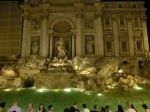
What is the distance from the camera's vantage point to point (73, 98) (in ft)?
58.9

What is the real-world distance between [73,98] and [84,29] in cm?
1539

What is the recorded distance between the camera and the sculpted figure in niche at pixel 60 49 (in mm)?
28611

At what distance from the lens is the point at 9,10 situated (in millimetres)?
35219

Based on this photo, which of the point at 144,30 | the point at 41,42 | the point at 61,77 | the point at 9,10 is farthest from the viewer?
the point at 9,10

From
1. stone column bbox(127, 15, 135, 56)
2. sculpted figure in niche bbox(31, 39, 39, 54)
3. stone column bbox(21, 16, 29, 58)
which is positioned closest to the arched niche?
sculpted figure in niche bbox(31, 39, 39, 54)

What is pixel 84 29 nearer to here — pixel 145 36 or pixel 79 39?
pixel 79 39

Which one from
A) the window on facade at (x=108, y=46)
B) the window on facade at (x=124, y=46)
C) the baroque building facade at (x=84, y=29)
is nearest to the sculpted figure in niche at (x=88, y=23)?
the baroque building facade at (x=84, y=29)

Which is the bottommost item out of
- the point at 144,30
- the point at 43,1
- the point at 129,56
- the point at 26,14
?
the point at 129,56

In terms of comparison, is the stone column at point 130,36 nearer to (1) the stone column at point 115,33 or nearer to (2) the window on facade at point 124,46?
(2) the window on facade at point 124,46

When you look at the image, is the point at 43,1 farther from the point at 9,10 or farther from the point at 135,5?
the point at 135,5

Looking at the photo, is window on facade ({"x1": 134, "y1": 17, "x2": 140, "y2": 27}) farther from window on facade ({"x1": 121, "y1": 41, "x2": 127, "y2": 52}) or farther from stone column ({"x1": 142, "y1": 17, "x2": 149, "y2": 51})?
window on facade ({"x1": 121, "y1": 41, "x2": 127, "y2": 52})

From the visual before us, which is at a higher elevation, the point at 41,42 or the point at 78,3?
the point at 78,3

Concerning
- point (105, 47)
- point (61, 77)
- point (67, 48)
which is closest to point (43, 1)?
point (67, 48)

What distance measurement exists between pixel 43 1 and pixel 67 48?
812 centimetres
